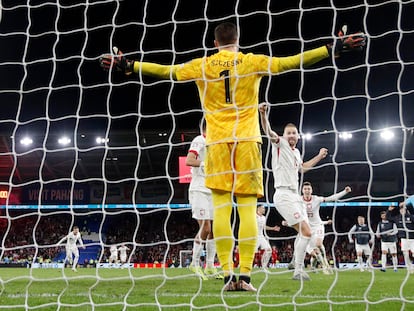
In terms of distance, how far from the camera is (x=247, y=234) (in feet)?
13.6

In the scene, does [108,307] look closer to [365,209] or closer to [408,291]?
[408,291]

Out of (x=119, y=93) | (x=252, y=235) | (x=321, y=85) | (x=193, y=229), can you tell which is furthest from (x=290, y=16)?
(x=193, y=229)

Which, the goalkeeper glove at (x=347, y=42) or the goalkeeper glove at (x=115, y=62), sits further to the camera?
the goalkeeper glove at (x=115, y=62)

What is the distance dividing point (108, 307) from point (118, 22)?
12038 millimetres

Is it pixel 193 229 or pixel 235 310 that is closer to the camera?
pixel 235 310

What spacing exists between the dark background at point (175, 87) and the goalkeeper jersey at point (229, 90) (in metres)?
6.44

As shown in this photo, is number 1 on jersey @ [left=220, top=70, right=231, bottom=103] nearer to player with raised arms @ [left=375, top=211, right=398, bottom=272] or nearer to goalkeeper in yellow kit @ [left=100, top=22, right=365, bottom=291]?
goalkeeper in yellow kit @ [left=100, top=22, right=365, bottom=291]

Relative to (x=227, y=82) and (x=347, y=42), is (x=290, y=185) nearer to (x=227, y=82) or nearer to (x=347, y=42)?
(x=227, y=82)

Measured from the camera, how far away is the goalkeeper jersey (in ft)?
13.8

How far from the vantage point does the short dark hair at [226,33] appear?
4.31 m

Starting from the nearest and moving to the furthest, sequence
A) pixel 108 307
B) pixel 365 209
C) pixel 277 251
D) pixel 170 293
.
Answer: pixel 108 307 → pixel 170 293 → pixel 277 251 → pixel 365 209

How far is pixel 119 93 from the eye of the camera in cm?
1998

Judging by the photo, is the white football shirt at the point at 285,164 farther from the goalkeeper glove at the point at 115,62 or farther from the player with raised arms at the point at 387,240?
the player with raised arms at the point at 387,240

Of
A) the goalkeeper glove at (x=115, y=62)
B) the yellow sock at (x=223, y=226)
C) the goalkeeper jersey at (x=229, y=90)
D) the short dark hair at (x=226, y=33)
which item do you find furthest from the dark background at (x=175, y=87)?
the yellow sock at (x=223, y=226)
